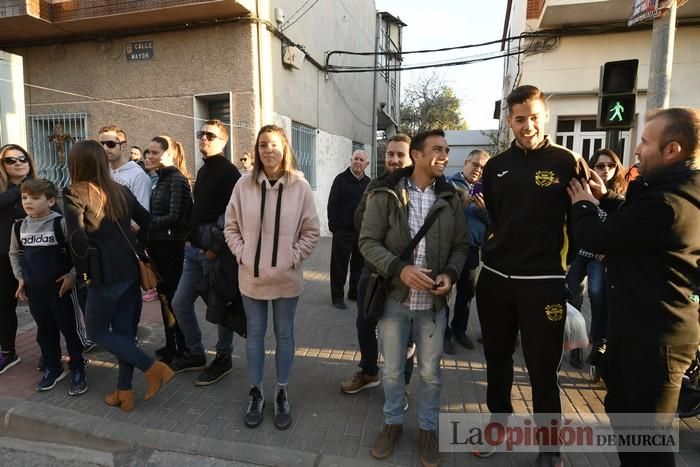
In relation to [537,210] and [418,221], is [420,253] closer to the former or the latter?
[418,221]

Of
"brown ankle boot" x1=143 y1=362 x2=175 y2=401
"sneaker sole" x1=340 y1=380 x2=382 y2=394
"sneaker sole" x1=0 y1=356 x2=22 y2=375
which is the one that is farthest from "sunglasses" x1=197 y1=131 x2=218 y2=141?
"sneaker sole" x1=0 y1=356 x2=22 y2=375

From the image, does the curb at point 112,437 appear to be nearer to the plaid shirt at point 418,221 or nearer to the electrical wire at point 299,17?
the plaid shirt at point 418,221

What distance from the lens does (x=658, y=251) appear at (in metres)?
1.94

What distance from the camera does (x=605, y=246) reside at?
2.01m

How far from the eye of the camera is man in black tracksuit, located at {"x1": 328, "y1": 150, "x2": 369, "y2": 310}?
5570 millimetres

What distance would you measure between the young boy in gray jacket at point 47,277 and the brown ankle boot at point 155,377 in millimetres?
628

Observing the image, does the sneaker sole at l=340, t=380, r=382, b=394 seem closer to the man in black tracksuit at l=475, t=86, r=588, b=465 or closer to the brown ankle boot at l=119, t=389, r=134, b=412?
the man in black tracksuit at l=475, t=86, r=588, b=465

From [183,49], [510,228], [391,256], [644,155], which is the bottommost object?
[391,256]

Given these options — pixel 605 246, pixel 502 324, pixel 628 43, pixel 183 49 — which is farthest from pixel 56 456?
pixel 628 43

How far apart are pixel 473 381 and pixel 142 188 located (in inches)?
137

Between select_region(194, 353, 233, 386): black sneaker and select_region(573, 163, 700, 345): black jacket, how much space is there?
2.90 metres

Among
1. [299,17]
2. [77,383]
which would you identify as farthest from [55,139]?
[77,383]

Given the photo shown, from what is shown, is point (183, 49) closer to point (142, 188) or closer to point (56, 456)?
point (142, 188)

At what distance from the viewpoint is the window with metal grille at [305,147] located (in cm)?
999
